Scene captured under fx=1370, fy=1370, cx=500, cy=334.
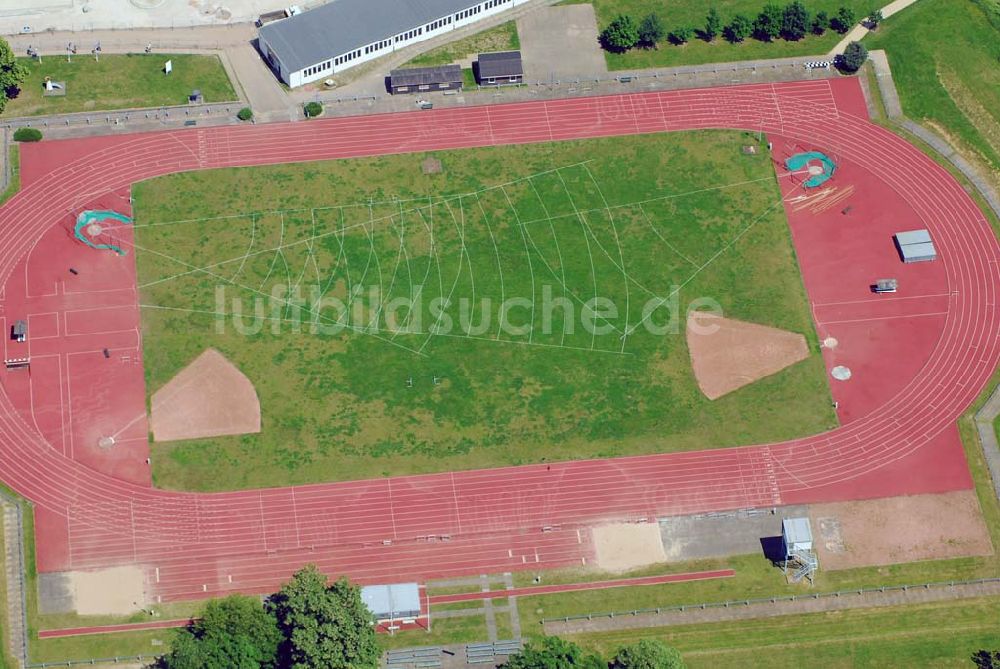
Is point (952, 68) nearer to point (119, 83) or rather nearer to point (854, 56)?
point (854, 56)

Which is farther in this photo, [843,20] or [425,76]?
[843,20]

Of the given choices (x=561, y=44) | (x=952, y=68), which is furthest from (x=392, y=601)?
(x=952, y=68)

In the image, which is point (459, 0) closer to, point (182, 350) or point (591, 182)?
point (591, 182)

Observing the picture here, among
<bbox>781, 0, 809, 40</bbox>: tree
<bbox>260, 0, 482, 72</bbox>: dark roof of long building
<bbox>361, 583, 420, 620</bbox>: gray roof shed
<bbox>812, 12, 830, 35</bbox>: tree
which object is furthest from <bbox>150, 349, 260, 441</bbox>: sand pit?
<bbox>812, 12, 830, 35</bbox>: tree

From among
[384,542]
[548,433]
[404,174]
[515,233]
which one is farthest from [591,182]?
[384,542]

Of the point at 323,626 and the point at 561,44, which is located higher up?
the point at 561,44

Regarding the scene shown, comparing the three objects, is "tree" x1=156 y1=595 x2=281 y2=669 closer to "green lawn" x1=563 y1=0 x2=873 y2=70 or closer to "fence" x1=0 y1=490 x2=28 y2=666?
"fence" x1=0 y1=490 x2=28 y2=666
